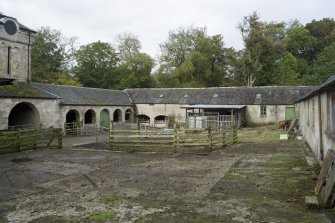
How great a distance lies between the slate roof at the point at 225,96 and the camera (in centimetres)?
3177

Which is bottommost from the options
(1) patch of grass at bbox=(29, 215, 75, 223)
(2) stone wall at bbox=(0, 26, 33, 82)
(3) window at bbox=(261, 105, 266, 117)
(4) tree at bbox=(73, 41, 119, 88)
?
(1) patch of grass at bbox=(29, 215, 75, 223)

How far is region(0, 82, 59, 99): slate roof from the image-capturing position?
21.7 meters

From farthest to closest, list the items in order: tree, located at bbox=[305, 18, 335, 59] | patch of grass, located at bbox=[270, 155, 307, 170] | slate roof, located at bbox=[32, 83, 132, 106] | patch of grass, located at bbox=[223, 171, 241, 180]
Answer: tree, located at bbox=[305, 18, 335, 59], slate roof, located at bbox=[32, 83, 132, 106], patch of grass, located at bbox=[270, 155, 307, 170], patch of grass, located at bbox=[223, 171, 241, 180]

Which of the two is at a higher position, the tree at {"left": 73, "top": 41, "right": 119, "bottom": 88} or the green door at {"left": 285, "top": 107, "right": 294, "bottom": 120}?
the tree at {"left": 73, "top": 41, "right": 119, "bottom": 88}

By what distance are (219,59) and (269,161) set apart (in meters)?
40.4

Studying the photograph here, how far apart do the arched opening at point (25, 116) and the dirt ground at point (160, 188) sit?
9.83 m

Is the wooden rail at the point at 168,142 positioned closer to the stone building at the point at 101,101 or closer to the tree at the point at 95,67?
the stone building at the point at 101,101

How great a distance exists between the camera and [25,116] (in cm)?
2473

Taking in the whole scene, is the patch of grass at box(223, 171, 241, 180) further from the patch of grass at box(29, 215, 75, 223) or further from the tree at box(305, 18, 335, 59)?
the tree at box(305, 18, 335, 59)

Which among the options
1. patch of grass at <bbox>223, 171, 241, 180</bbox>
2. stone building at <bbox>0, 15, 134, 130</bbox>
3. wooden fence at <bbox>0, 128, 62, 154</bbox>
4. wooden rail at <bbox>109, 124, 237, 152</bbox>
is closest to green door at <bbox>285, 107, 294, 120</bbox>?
wooden rail at <bbox>109, 124, 237, 152</bbox>

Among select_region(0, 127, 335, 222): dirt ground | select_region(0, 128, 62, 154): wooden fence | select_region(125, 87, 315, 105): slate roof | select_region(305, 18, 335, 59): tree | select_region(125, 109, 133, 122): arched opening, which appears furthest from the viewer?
select_region(305, 18, 335, 59): tree

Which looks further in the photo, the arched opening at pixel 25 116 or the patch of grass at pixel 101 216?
the arched opening at pixel 25 116

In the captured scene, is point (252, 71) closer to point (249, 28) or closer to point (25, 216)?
point (249, 28)

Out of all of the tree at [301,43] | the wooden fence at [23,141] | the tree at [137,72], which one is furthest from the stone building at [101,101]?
the tree at [301,43]
